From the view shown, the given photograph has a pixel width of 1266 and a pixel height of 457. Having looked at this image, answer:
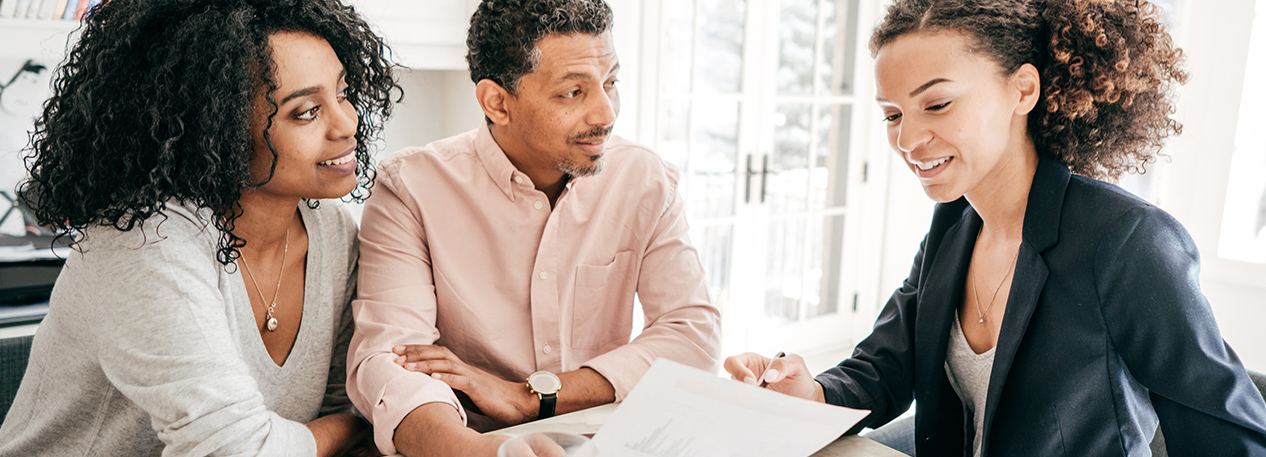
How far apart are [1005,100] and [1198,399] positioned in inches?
17.6

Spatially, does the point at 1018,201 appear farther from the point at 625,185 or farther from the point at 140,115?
the point at 140,115

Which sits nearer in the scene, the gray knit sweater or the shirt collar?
the gray knit sweater

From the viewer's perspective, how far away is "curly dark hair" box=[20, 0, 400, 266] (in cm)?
104

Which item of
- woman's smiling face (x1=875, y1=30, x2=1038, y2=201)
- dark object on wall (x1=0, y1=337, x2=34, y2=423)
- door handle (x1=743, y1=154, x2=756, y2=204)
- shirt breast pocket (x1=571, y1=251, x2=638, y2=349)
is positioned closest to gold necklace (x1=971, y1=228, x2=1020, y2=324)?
woman's smiling face (x1=875, y1=30, x2=1038, y2=201)

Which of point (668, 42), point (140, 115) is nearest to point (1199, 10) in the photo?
point (668, 42)

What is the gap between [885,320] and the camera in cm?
134

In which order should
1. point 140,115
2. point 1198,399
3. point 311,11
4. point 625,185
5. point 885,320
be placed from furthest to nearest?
1. point 625,185
2. point 885,320
3. point 311,11
4. point 140,115
5. point 1198,399

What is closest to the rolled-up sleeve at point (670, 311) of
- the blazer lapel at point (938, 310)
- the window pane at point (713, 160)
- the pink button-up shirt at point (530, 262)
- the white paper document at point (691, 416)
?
the pink button-up shirt at point (530, 262)

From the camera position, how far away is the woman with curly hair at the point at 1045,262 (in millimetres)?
953

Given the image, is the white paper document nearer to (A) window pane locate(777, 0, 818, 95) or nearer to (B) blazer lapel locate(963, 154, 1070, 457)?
(B) blazer lapel locate(963, 154, 1070, 457)

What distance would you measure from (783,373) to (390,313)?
0.63 m

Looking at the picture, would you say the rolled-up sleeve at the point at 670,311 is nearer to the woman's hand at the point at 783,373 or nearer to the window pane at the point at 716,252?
the woman's hand at the point at 783,373

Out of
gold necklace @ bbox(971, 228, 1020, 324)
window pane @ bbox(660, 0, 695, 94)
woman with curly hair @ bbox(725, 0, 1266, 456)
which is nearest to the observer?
woman with curly hair @ bbox(725, 0, 1266, 456)

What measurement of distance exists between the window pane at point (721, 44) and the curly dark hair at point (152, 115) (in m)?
2.33
